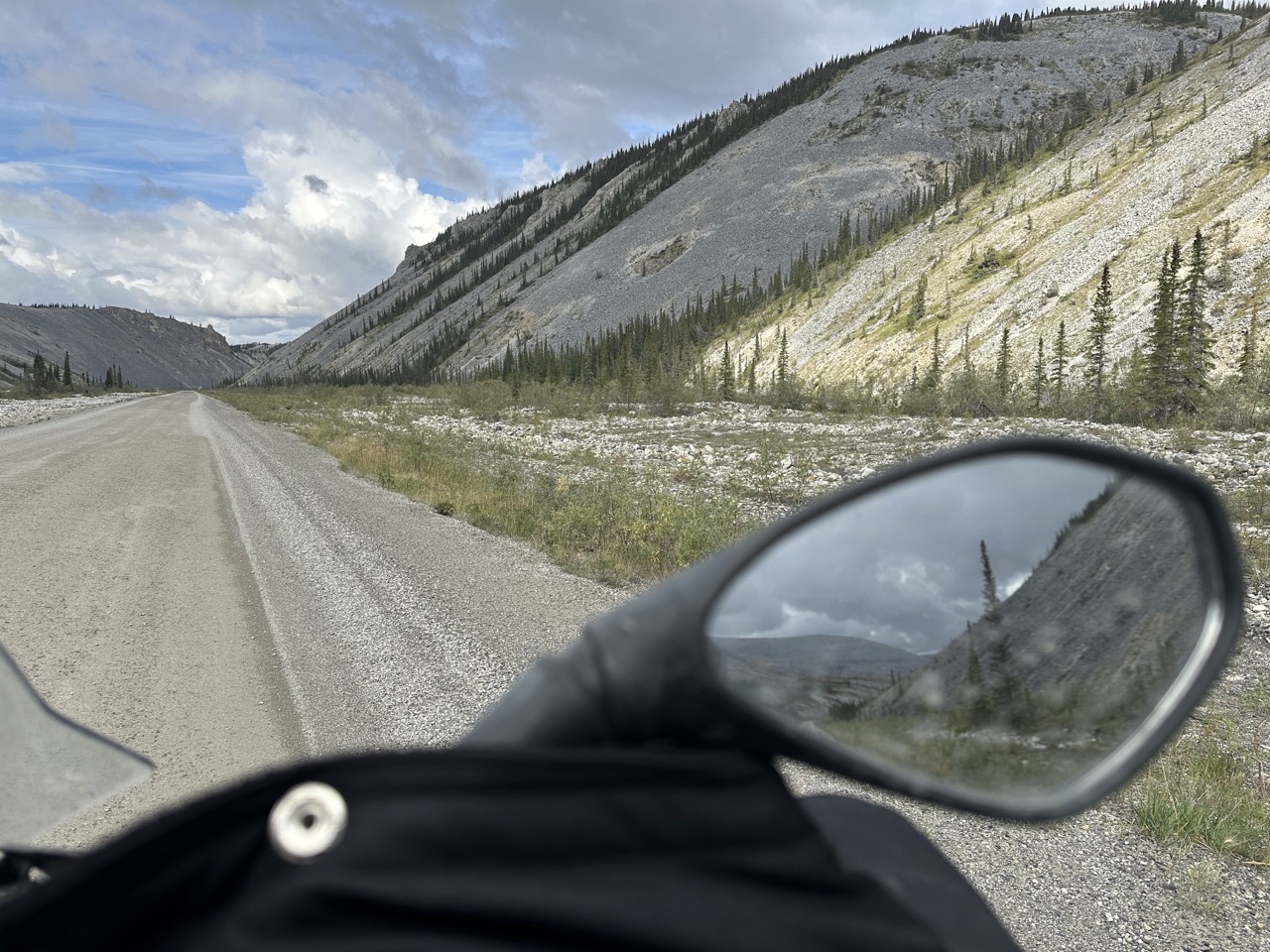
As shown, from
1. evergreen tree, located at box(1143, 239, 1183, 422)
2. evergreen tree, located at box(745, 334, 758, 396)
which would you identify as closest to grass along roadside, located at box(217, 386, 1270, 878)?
evergreen tree, located at box(1143, 239, 1183, 422)

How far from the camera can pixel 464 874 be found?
0.65 meters

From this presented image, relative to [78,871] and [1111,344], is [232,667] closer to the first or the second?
[78,871]

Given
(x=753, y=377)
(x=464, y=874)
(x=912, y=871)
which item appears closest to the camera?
(x=464, y=874)

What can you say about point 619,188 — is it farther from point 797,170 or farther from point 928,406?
point 928,406

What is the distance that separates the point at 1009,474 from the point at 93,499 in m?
13.3

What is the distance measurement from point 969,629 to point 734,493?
1163 centimetres

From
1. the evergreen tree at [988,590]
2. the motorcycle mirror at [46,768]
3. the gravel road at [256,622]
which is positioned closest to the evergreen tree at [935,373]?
the gravel road at [256,622]

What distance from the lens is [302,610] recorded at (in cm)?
625

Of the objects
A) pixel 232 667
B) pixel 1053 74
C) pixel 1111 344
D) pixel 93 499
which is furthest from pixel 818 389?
pixel 1053 74

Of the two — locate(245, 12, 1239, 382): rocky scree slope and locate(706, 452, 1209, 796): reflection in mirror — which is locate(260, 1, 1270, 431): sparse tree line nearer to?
locate(245, 12, 1239, 382): rocky scree slope

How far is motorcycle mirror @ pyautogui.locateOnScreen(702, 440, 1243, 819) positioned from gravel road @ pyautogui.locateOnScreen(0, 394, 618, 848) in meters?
3.36

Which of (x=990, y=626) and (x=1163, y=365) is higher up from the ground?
(x=1163, y=365)

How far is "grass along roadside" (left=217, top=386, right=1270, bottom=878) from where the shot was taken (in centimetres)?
340

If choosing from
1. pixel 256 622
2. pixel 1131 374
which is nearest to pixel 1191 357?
pixel 1131 374
